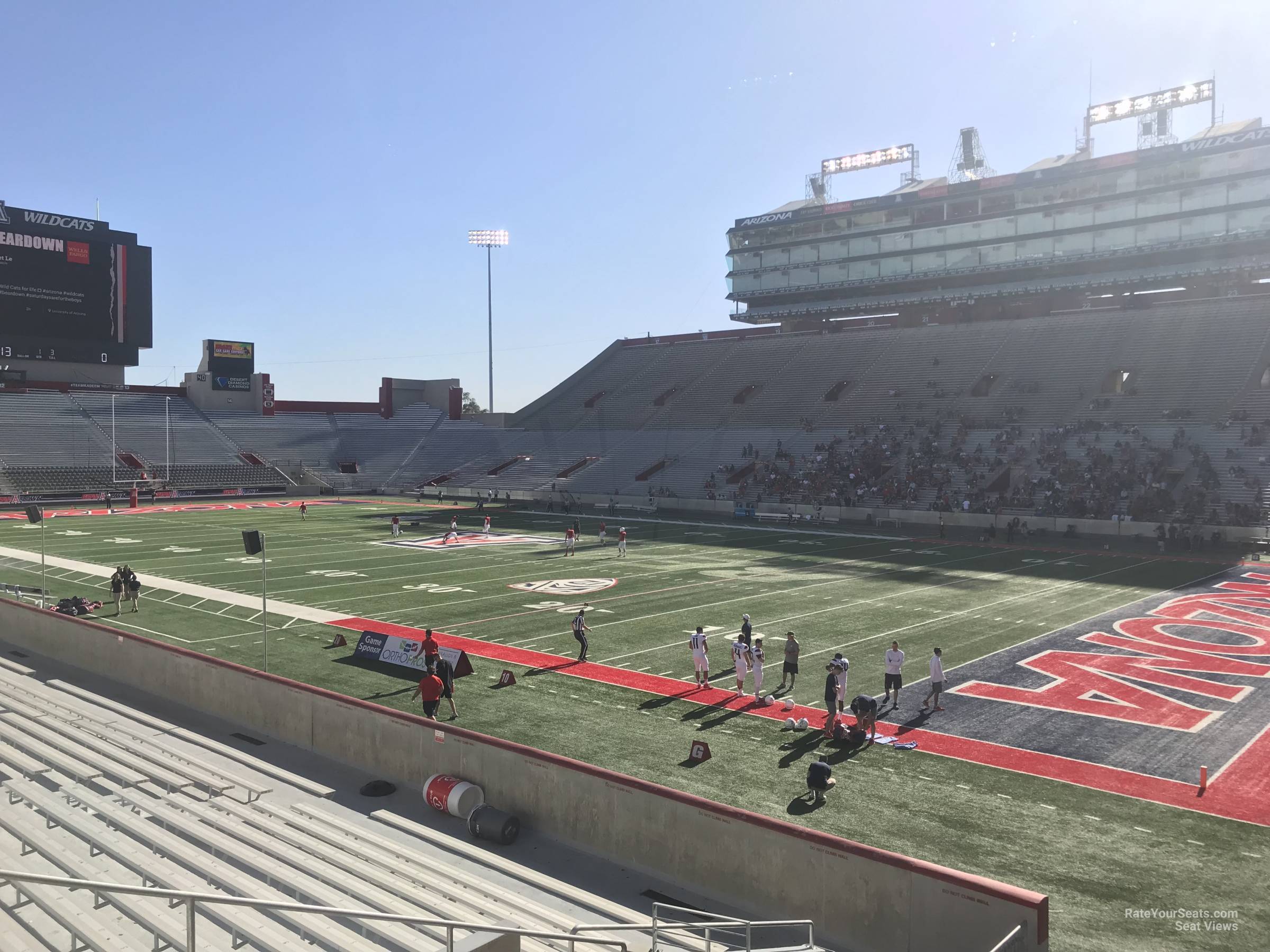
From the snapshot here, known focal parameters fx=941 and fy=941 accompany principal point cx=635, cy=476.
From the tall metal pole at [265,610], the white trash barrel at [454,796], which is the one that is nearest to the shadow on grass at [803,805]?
the white trash barrel at [454,796]

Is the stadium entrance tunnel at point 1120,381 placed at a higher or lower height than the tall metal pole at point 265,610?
higher

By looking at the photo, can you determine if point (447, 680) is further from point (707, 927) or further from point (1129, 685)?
point (1129, 685)

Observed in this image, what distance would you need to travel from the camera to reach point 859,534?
4134cm

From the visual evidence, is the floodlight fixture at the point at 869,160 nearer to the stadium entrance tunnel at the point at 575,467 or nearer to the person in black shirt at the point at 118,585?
the stadium entrance tunnel at the point at 575,467

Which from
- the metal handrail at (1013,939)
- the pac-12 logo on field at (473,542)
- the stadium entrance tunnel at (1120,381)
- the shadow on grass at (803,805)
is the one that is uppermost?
the stadium entrance tunnel at (1120,381)

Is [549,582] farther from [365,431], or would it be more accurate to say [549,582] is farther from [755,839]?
[365,431]

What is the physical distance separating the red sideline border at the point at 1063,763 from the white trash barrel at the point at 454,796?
18.8 feet

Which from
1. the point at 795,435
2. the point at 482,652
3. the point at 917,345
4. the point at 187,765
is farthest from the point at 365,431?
the point at 187,765

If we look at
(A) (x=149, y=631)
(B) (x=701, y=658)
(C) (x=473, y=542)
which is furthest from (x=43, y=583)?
(B) (x=701, y=658)

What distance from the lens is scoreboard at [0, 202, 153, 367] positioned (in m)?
58.6

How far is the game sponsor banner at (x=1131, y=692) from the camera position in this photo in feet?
45.6

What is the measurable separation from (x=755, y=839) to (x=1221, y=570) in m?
28.6

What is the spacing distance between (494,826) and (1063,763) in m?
8.00

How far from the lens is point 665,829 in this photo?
9.76 metres
